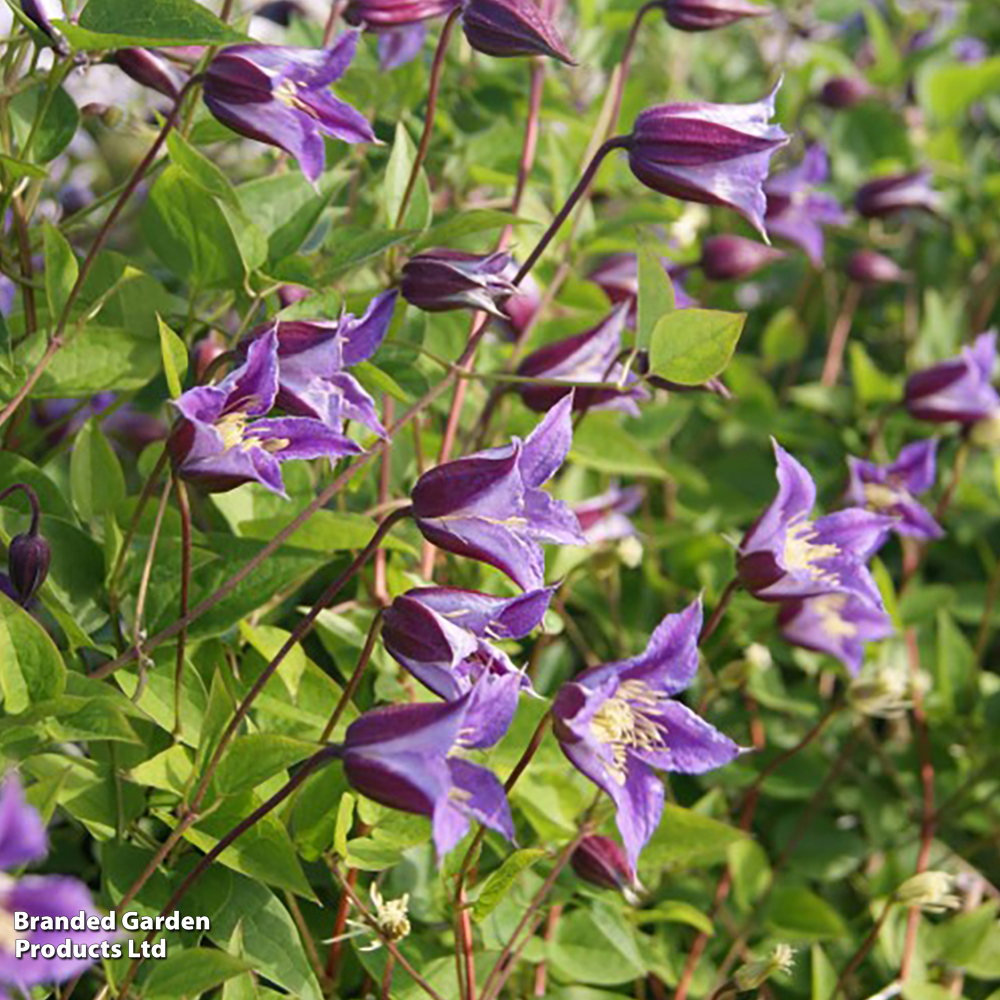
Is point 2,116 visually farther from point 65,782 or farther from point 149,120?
point 149,120

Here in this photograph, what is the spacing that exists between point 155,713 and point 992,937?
1.90 ft

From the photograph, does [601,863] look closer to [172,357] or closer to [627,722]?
[627,722]

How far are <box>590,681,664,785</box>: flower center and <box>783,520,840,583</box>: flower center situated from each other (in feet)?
0.55

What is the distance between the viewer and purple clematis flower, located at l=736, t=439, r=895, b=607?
2.58 feet

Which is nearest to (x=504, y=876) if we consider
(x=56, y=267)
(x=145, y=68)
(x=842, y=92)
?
(x=56, y=267)

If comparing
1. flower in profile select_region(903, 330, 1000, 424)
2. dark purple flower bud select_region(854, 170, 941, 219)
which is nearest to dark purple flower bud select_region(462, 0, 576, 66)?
flower in profile select_region(903, 330, 1000, 424)

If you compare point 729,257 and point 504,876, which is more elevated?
point 729,257

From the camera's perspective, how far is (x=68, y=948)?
0.43 meters

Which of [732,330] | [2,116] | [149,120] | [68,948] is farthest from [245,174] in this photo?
[68,948]

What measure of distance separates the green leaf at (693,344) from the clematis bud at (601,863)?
0.78 feet

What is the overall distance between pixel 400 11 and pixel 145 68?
0.13 meters

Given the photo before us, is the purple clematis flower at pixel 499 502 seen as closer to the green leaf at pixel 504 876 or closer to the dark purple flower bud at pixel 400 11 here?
the green leaf at pixel 504 876

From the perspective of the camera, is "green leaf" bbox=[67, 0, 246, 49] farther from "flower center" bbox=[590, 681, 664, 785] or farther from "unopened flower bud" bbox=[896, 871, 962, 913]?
"unopened flower bud" bbox=[896, 871, 962, 913]

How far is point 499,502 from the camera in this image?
641mm
